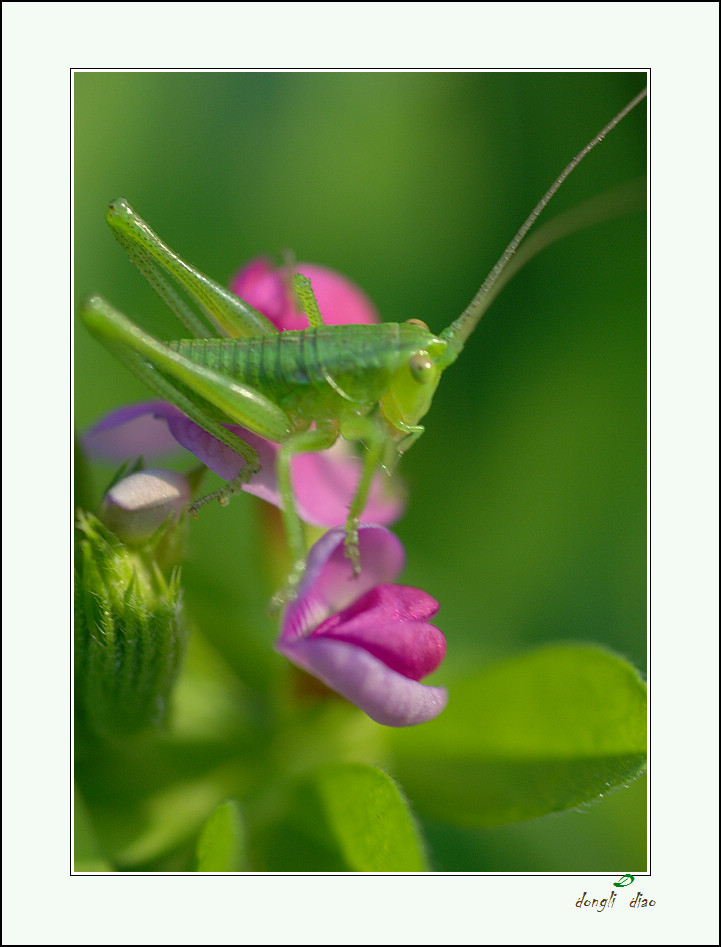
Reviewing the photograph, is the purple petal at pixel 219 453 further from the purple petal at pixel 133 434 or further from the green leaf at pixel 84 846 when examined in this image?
the green leaf at pixel 84 846

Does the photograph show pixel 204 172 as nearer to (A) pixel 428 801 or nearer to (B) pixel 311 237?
(B) pixel 311 237

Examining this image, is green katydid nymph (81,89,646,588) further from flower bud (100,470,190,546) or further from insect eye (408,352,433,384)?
flower bud (100,470,190,546)

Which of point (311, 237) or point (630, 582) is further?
point (311, 237)

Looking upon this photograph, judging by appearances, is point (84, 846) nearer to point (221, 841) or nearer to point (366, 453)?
point (221, 841)

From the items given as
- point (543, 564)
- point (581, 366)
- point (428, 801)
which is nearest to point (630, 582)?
point (543, 564)

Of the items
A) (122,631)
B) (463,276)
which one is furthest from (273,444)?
(463,276)
